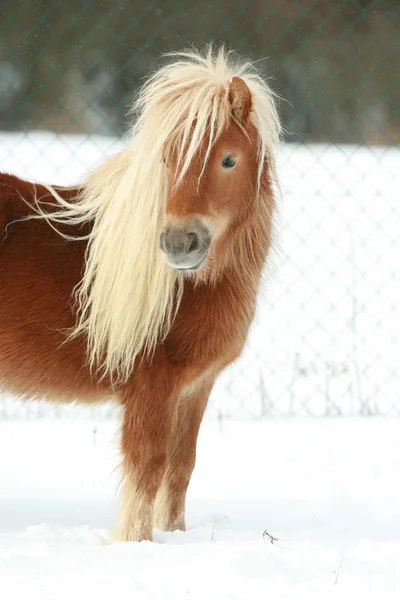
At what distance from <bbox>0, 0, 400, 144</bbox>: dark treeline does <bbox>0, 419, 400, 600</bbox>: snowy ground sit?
294 centimetres

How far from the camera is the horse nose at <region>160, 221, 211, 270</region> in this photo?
2445mm

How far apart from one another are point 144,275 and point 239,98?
59cm

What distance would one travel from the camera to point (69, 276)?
2.85 metres

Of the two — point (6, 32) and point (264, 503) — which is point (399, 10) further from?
point (264, 503)

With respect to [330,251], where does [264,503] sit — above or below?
below

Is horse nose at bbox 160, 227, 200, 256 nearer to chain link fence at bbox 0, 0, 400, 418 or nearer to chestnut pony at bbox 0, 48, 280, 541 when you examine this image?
chestnut pony at bbox 0, 48, 280, 541

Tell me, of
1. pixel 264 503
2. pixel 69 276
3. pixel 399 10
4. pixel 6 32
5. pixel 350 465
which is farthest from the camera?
pixel 6 32

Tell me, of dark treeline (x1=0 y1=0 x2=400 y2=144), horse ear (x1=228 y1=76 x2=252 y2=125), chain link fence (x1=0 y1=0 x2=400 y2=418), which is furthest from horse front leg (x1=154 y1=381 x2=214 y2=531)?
dark treeline (x1=0 y1=0 x2=400 y2=144)

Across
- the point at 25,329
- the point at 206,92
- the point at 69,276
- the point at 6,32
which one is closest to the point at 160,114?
the point at 206,92

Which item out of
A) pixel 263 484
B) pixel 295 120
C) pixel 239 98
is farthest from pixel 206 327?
pixel 295 120

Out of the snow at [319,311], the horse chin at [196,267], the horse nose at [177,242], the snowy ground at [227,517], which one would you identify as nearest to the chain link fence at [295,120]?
the snow at [319,311]

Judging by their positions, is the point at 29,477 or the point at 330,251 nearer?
the point at 29,477

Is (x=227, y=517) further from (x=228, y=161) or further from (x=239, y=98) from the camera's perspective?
(x=239, y=98)

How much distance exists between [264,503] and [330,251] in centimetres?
371
